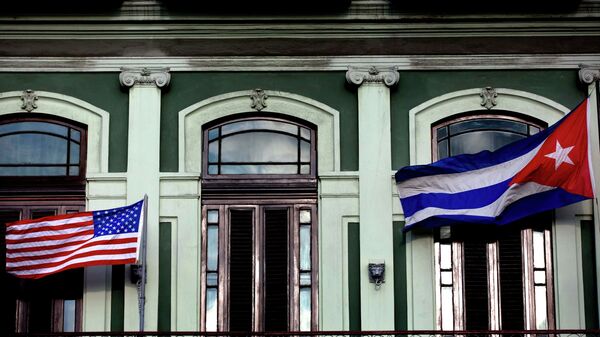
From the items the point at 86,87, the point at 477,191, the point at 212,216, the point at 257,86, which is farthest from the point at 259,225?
the point at 86,87

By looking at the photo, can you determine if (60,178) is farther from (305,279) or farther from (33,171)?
(305,279)

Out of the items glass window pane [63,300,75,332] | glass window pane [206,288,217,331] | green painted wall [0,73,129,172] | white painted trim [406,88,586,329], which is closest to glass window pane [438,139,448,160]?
white painted trim [406,88,586,329]

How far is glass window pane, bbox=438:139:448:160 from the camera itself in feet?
66.2

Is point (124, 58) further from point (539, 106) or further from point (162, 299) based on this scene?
point (539, 106)

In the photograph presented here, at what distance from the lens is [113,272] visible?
19.6m

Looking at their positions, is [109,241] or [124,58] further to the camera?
[124,58]

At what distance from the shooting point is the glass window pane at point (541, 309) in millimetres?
19469

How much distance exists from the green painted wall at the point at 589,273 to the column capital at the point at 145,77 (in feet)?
21.2

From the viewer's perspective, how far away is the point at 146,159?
19875 millimetres

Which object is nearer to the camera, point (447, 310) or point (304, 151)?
point (447, 310)

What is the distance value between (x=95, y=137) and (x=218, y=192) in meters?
1.99

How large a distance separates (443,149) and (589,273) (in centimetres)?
279

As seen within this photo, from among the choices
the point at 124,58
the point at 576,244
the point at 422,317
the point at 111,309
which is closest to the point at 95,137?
the point at 124,58

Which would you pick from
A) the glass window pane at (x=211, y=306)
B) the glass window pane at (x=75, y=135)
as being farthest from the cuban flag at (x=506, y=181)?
the glass window pane at (x=75, y=135)
